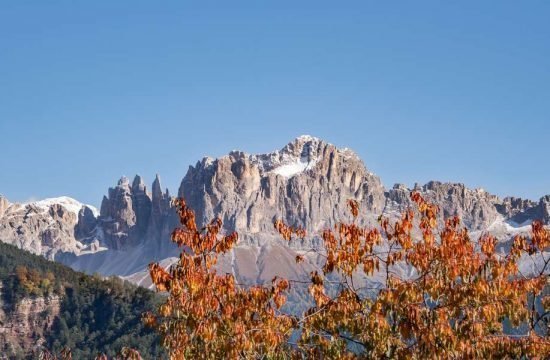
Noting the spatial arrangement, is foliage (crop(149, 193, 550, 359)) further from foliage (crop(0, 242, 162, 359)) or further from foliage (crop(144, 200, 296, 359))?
foliage (crop(0, 242, 162, 359))

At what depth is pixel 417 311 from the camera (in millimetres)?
17578

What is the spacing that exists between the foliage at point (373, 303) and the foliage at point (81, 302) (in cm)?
12853

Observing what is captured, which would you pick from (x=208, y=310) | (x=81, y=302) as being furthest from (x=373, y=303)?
(x=81, y=302)

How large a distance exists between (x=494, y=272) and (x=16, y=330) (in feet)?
510

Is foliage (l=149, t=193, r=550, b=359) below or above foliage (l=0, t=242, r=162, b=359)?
below

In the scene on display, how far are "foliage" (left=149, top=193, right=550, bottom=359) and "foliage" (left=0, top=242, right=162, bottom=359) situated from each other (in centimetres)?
12853

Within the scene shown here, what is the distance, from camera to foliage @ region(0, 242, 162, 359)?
6043 inches

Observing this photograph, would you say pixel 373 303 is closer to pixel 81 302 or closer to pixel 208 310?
pixel 208 310

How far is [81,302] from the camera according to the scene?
168 meters

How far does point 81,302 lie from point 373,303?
156288 millimetres

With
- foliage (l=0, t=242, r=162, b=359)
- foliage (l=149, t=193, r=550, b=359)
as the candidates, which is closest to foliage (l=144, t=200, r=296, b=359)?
foliage (l=149, t=193, r=550, b=359)

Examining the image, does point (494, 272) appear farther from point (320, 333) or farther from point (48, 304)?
point (48, 304)

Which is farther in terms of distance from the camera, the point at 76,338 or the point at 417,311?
the point at 76,338

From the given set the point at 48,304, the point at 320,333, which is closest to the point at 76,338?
the point at 48,304
